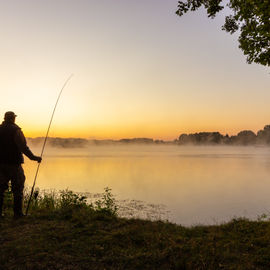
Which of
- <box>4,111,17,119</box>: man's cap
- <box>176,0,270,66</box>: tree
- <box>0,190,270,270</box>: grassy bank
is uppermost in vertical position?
<box>176,0,270,66</box>: tree

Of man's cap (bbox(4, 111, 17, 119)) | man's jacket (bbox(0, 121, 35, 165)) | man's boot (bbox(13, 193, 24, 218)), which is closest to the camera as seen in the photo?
man's jacket (bbox(0, 121, 35, 165))

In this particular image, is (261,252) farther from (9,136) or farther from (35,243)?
(9,136)

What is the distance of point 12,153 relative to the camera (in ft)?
23.5

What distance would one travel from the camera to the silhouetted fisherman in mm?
7082

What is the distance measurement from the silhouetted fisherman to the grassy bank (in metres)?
0.99

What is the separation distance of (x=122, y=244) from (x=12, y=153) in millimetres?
4076

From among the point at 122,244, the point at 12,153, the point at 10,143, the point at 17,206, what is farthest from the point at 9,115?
the point at 122,244

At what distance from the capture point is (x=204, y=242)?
5.88 metres

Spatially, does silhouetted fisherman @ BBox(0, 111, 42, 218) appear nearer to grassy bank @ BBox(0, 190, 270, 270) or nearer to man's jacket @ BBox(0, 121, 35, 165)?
man's jacket @ BBox(0, 121, 35, 165)

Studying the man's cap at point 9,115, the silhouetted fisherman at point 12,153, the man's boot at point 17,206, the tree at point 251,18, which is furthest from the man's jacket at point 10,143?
the tree at point 251,18

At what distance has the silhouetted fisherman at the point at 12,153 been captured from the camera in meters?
7.08

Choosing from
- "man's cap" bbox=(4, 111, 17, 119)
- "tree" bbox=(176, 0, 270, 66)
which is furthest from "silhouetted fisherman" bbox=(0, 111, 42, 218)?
"tree" bbox=(176, 0, 270, 66)

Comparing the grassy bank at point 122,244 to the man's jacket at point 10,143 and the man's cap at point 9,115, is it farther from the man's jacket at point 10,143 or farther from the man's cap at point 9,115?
the man's cap at point 9,115

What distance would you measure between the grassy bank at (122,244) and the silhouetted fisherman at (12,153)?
3.24 ft
